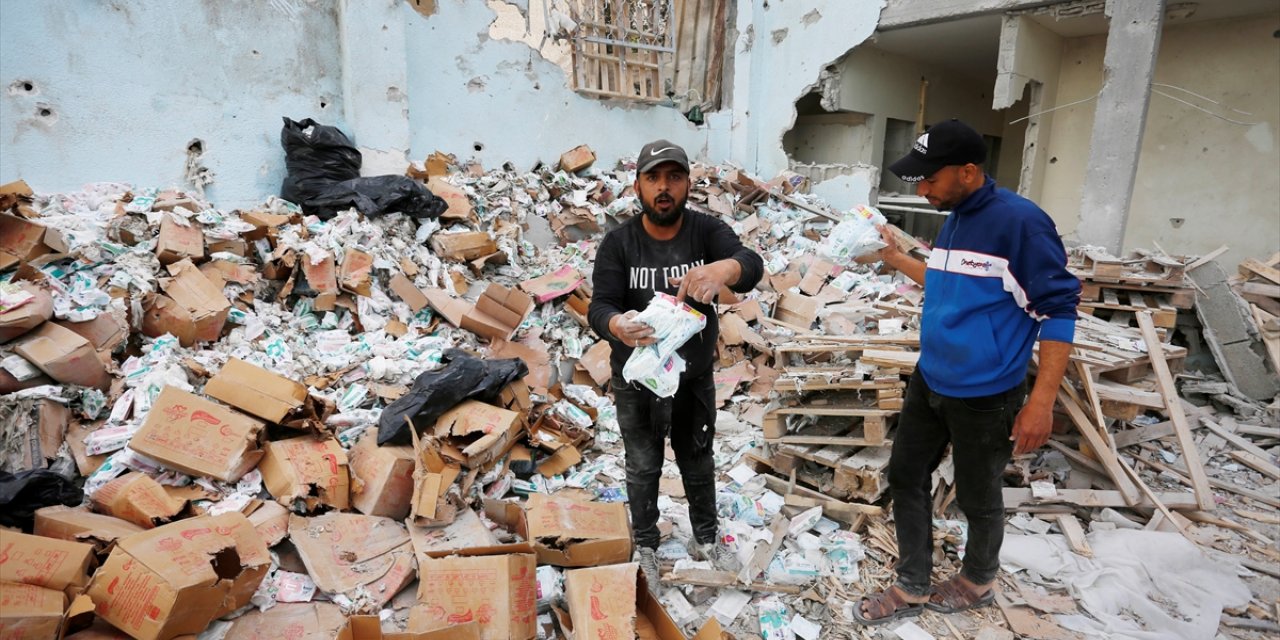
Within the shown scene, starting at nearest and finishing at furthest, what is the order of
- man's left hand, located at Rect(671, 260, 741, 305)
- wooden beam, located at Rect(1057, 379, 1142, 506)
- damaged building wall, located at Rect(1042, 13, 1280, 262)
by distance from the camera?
1. man's left hand, located at Rect(671, 260, 741, 305)
2. wooden beam, located at Rect(1057, 379, 1142, 506)
3. damaged building wall, located at Rect(1042, 13, 1280, 262)

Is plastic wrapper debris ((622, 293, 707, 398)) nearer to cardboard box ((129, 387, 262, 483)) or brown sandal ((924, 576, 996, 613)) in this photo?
brown sandal ((924, 576, 996, 613))

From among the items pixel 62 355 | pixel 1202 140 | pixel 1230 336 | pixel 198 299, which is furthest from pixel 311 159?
pixel 1202 140

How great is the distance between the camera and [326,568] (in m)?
2.54

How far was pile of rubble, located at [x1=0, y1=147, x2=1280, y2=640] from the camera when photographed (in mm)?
2270

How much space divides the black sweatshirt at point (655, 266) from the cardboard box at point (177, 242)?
11.2 feet

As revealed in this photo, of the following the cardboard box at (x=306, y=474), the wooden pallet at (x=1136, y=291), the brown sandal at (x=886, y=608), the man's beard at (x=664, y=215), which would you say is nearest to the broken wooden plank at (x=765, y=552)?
the brown sandal at (x=886, y=608)

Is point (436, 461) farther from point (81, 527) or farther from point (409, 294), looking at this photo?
point (409, 294)

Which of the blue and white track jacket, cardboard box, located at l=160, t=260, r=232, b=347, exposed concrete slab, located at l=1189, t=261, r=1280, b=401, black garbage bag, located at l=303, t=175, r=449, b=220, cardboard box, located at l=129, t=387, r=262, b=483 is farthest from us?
black garbage bag, located at l=303, t=175, r=449, b=220

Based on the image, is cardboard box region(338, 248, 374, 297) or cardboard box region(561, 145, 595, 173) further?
cardboard box region(561, 145, 595, 173)

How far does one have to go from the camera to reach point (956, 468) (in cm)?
232

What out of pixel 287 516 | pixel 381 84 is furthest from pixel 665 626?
pixel 381 84

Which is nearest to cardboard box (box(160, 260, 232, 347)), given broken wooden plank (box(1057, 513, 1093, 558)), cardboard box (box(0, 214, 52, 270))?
cardboard box (box(0, 214, 52, 270))

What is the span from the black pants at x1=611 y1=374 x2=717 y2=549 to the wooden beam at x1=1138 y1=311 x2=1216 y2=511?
275cm

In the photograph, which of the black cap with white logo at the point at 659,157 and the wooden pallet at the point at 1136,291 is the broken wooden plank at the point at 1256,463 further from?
the black cap with white logo at the point at 659,157
